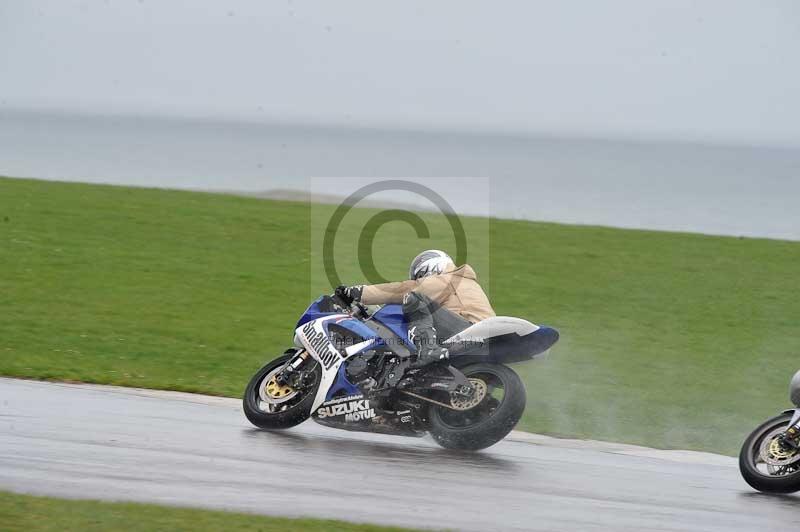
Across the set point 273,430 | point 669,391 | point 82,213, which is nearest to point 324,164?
point 82,213

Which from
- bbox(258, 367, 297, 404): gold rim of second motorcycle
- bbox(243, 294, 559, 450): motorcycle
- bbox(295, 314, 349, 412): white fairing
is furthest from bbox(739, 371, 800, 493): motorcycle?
bbox(258, 367, 297, 404): gold rim of second motorcycle

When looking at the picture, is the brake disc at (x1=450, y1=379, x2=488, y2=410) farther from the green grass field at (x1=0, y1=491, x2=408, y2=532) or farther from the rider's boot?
the green grass field at (x1=0, y1=491, x2=408, y2=532)

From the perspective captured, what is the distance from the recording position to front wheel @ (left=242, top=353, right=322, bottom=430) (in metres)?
9.52

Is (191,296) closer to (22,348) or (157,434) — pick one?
(22,348)

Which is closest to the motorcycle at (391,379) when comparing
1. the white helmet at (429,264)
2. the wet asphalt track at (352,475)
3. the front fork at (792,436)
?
the wet asphalt track at (352,475)

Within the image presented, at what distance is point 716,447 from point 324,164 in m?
45.2

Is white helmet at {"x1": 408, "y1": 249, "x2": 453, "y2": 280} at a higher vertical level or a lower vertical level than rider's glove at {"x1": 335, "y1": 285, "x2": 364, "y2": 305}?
higher

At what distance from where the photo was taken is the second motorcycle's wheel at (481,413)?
8.83 metres

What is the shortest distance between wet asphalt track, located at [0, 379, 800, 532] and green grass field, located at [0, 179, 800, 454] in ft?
6.82

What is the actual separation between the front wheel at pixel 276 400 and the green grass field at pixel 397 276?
2.17 meters

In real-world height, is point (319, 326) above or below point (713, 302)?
above

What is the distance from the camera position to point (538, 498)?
7559mm

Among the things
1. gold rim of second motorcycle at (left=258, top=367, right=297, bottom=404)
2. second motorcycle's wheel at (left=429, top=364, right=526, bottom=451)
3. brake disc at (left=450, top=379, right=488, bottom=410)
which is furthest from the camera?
gold rim of second motorcycle at (left=258, top=367, right=297, bottom=404)

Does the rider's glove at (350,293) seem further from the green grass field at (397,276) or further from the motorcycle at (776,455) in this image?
the motorcycle at (776,455)
